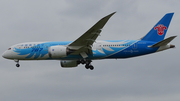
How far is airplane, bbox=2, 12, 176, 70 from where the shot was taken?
38034 mm

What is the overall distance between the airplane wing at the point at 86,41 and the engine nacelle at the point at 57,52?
831 mm

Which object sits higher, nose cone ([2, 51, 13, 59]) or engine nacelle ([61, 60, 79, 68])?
nose cone ([2, 51, 13, 59])

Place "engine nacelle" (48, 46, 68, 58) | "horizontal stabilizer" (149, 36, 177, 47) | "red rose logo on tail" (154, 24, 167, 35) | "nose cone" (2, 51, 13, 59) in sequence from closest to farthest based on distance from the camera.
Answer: "horizontal stabilizer" (149, 36, 177, 47) < "engine nacelle" (48, 46, 68, 58) < "red rose logo on tail" (154, 24, 167, 35) < "nose cone" (2, 51, 13, 59)

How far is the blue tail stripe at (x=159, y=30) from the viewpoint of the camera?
40844 mm

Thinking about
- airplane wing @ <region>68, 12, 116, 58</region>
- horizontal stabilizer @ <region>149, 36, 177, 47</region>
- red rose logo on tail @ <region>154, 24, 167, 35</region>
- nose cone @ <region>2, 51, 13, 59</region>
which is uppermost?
red rose logo on tail @ <region>154, 24, 167, 35</region>

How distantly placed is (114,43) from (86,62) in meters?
4.17

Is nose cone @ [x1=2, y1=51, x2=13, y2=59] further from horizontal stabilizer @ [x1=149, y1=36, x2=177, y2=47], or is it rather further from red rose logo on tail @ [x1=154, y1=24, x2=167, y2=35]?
red rose logo on tail @ [x1=154, y1=24, x2=167, y2=35]

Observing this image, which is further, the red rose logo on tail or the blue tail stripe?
the red rose logo on tail

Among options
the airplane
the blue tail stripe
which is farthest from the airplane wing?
the blue tail stripe

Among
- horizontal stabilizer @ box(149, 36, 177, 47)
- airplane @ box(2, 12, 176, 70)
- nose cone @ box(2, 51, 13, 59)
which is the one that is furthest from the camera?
nose cone @ box(2, 51, 13, 59)

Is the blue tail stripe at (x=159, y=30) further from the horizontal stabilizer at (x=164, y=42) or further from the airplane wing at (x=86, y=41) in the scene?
the airplane wing at (x=86, y=41)

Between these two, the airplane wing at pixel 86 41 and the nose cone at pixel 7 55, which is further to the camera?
the nose cone at pixel 7 55

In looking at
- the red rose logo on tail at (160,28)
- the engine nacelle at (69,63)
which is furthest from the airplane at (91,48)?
the engine nacelle at (69,63)

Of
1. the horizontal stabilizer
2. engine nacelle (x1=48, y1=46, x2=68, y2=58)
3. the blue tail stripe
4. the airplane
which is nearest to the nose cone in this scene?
the airplane
